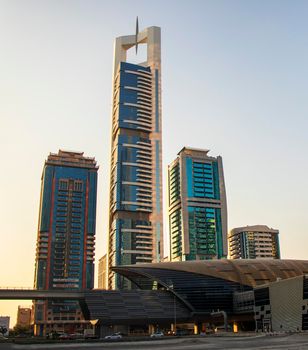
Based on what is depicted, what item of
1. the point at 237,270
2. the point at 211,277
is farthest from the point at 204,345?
the point at 237,270

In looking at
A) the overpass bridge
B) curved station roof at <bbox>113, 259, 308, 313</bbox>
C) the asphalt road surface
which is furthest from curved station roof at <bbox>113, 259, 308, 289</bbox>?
the asphalt road surface

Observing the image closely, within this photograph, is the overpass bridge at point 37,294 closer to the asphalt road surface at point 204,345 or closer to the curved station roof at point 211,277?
the curved station roof at point 211,277

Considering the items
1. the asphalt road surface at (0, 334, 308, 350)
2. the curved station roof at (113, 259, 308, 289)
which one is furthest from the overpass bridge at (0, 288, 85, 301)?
the asphalt road surface at (0, 334, 308, 350)

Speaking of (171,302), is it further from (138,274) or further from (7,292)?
(7,292)

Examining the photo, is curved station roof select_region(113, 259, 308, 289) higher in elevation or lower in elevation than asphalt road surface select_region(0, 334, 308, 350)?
higher

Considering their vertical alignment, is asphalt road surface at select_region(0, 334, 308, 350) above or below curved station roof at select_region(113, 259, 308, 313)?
below

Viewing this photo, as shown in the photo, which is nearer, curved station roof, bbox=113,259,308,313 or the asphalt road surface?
the asphalt road surface

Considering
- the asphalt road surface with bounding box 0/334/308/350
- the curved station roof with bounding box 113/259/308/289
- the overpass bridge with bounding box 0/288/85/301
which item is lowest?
the asphalt road surface with bounding box 0/334/308/350

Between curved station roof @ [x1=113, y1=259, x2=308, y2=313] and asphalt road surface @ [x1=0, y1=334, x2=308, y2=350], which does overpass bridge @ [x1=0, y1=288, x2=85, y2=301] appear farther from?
asphalt road surface @ [x1=0, y1=334, x2=308, y2=350]

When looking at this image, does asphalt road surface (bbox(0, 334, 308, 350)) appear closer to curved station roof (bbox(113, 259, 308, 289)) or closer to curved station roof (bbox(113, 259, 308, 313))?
curved station roof (bbox(113, 259, 308, 313))

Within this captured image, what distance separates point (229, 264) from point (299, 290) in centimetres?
3796

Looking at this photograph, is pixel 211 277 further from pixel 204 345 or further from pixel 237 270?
pixel 204 345

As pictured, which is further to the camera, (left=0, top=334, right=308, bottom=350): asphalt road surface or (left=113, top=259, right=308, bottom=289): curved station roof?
(left=113, top=259, right=308, bottom=289): curved station roof

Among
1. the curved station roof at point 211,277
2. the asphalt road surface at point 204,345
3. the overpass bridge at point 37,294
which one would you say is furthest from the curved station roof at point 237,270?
the asphalt road surface at point 204,345
